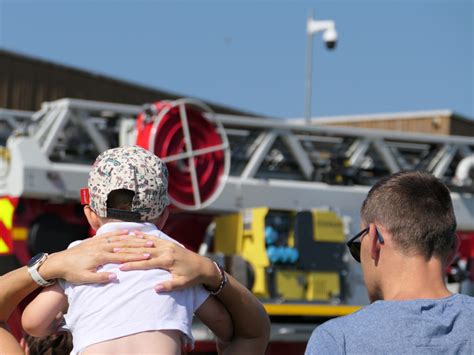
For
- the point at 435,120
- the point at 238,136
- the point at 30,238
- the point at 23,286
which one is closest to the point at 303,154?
the point at 238,136

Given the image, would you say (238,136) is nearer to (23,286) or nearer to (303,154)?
(303,154)

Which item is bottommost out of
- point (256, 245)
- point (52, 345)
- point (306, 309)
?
point (306, 309)

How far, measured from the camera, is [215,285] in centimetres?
242

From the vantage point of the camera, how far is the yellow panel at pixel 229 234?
8.30 m

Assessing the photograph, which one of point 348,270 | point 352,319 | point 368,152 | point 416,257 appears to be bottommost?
point 348,270

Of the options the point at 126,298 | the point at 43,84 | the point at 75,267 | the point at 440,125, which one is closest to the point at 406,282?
the point at 126,298

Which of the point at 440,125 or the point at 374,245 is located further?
the point at 440,125

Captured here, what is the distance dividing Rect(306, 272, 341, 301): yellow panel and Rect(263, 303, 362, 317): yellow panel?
0.09 meters

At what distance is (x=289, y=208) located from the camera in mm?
8805

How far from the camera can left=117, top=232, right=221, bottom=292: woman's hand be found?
2.30 m

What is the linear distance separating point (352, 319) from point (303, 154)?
716 cm

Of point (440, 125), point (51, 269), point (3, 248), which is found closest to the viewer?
point (51, 269)

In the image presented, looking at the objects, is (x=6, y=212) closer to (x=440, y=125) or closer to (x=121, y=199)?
(x=121, y=199)

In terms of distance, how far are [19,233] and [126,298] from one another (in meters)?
5.35
